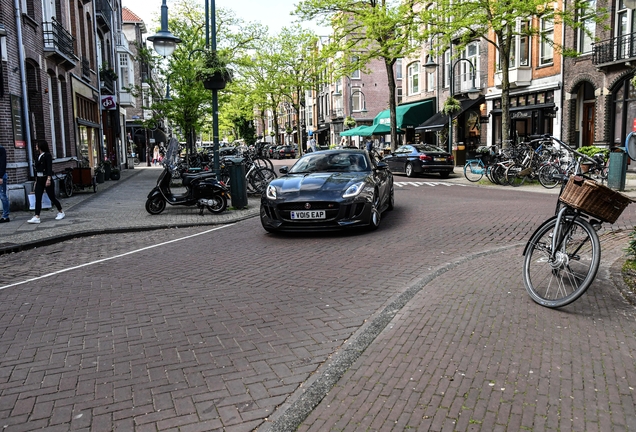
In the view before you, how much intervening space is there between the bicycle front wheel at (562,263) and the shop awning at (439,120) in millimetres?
25998

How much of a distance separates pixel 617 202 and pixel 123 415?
3.92 metres

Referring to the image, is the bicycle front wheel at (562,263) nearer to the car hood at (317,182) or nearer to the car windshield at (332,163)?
the car hood at (317,182)

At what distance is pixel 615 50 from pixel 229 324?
75.4 ft

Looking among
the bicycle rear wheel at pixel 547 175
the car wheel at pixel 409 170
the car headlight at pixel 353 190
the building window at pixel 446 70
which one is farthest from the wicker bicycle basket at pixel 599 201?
the building window at pixel 446 70

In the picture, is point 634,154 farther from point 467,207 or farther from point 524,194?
point 524,194

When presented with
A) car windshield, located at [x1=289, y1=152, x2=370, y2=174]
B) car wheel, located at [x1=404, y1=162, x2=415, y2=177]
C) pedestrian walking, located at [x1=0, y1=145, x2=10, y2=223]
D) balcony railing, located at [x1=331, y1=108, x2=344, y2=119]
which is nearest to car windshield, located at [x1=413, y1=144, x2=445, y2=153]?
car wheel, located at [x1=404, y1=162, x2=415, y2=177]

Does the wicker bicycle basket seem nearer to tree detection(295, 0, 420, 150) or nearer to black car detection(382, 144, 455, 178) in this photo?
black car detection(382, 144, 455, 178)

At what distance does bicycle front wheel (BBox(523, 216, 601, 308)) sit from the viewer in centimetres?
444

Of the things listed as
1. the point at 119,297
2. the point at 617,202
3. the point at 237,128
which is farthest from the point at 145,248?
the point at 237,128

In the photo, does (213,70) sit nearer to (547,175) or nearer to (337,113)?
(547,175)

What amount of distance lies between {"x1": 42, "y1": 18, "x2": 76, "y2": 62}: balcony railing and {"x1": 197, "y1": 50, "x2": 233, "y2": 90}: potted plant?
6019mm

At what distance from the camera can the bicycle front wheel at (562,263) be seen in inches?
175

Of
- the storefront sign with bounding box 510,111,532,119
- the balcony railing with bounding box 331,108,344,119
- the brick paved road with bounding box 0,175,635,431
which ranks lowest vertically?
the brick paved road with bounding box 0,175,635,431

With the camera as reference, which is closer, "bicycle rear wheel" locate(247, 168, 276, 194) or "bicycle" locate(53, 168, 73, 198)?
"bicycle rear wheel" locate(247, 168, 276, 194)
